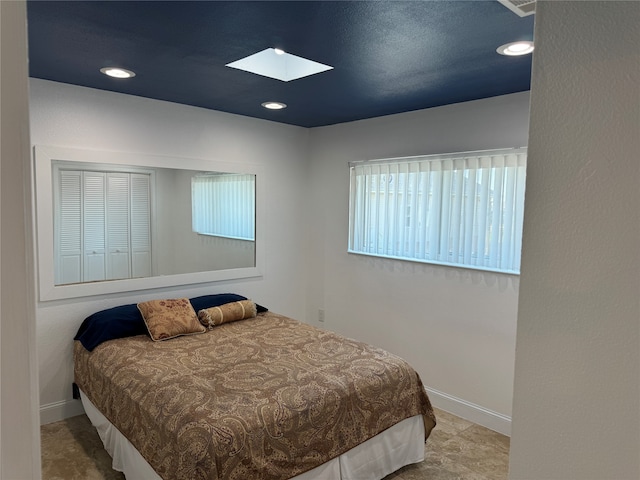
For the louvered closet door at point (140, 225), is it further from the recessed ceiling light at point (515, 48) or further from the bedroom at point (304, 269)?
the recessed ceiling light at point (515, 48)

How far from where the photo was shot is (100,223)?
126 inches

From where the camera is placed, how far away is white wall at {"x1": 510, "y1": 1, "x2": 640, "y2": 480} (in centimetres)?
63

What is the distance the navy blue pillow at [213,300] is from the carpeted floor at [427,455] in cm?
108

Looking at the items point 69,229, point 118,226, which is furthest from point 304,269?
point 69,229

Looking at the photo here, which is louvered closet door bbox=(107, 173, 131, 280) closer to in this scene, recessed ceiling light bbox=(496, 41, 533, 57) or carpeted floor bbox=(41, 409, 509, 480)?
carpeted floor bbox=(41, 409, 509, 480)

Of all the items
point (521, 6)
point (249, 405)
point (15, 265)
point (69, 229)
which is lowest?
point (249, 405)

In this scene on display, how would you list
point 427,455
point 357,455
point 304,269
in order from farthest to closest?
point 304,269, point 427,455, point 357,455

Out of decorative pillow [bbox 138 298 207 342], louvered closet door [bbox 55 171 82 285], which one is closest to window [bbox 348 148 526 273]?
decorative pillow [bbox 138 298 207 342]

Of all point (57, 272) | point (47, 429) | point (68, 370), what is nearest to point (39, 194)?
point (57, 272)

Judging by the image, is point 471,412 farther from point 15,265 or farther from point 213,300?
point 15,265

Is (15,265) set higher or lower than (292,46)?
lower

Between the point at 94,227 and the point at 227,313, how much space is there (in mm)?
1150

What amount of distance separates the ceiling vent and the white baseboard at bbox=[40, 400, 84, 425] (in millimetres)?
3543

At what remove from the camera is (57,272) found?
298 cm
